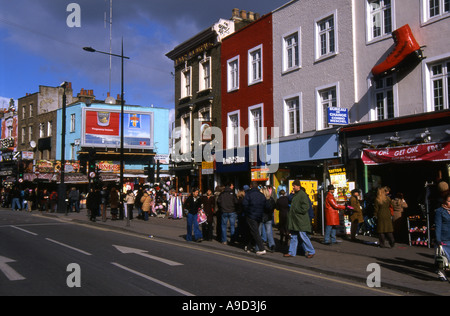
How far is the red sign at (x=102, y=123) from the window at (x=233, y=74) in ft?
72.0

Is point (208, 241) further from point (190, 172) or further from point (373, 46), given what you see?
point (190, 172)

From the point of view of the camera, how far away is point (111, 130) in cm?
4519

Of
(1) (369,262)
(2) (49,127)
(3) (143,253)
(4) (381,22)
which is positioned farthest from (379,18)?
(2) (49,127)

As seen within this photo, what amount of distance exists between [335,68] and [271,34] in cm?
535

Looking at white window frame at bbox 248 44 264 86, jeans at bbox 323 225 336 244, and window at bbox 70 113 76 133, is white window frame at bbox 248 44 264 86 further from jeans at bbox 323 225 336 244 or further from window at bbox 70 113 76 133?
window at bbox 70 113 76 133

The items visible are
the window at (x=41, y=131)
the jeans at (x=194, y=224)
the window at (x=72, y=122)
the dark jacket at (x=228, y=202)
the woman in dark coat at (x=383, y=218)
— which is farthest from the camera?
the window at (x=41, y=131)

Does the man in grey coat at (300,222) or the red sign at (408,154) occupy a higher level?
the red sign at (408,154)

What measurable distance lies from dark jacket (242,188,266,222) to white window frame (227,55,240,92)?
14.2 m

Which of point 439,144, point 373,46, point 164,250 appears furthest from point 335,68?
point 164,250

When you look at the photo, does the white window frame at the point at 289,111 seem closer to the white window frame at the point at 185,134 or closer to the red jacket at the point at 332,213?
the red jacket at the point at 332,213

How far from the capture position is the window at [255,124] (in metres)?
24.0

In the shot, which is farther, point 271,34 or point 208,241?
point 271,34

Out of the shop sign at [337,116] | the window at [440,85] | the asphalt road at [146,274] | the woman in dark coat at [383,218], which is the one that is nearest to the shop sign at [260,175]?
the shop sign at [337,116]

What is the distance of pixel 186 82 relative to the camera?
3123cm
